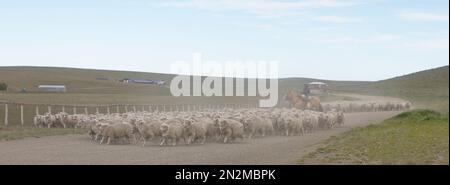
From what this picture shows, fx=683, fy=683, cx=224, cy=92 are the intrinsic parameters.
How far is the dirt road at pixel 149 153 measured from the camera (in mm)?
17141

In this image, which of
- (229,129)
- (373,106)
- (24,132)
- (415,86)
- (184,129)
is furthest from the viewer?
(415,86)

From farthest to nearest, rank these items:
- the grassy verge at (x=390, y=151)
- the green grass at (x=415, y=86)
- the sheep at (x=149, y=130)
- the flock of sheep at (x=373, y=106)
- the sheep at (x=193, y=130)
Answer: the green grass at (x=415, y=86) → the flock of sheep at (x=373, y=106) → the sheep at (x=149, y=130) → the sheep at (x=193, y=130) → the grassy verge at (x=390, y=151)

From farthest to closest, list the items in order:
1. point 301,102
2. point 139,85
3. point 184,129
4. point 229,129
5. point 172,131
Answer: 1. point 139,85
2. point 301,102
3. point 229,129
4. point 184,129
5. point 172,131

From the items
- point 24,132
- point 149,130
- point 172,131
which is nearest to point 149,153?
point 172,131

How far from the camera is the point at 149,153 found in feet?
63.4

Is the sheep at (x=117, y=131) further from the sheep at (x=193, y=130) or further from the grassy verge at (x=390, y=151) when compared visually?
the grassy verge at (x=390, y=151)

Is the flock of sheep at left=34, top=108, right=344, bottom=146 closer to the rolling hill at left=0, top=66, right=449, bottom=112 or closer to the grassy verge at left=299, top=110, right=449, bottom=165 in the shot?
the grassy verge at left=299, top=110, right=449, bottom=165

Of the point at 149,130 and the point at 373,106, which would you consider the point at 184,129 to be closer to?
the point at 149,130

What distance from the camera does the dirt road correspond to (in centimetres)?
1714

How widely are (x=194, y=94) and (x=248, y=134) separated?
56003mm

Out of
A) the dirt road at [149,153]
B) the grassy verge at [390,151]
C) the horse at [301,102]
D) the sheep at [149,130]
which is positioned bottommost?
the dirt road at [149,153]

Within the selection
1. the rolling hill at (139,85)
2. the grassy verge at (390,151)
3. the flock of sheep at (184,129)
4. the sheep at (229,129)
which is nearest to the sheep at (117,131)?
the flock of sheep at (184,129)

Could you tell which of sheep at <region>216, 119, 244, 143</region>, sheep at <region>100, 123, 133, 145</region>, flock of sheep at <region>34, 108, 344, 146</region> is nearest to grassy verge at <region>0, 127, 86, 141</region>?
flock of sheep at <region>34, 108, 344, 146</region>
